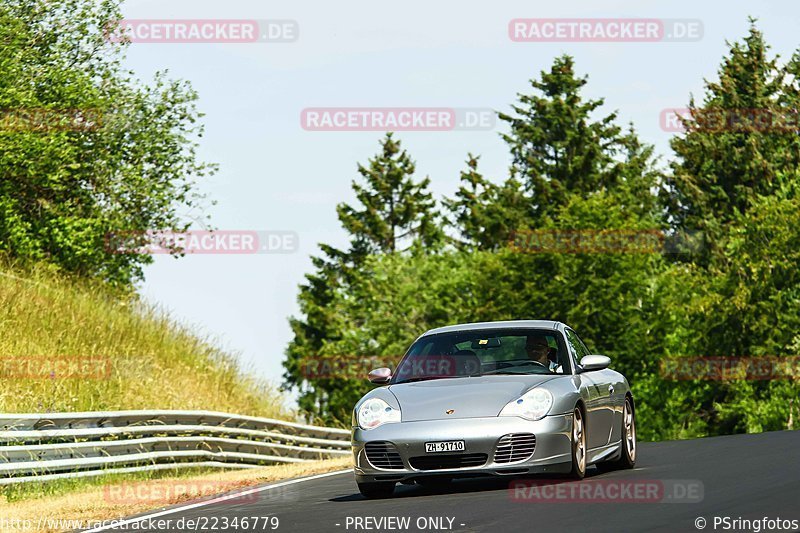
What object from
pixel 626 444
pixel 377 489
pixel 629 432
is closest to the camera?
pixel 377 489

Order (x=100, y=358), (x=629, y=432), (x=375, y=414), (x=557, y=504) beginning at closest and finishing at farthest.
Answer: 1. (x=557, y=504)
2. (x=375, y=414)
3. (x=629, y=432)
4. (x=100, y=358)

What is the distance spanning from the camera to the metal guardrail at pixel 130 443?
1669 cm

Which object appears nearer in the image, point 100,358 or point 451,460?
point 451,460

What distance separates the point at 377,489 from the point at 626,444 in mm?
3327

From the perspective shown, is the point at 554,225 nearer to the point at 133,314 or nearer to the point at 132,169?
the point at 132,169

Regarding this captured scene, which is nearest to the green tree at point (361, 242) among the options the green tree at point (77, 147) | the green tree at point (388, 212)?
the green tree at point (388, 212)

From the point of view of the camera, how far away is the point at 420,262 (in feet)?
273

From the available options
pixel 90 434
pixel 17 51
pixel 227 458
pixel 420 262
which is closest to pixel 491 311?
pixel 420 262

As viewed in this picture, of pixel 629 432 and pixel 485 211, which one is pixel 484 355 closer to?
pixel 629 432

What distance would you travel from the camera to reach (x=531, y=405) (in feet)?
39.4

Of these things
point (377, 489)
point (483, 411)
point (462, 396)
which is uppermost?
point (462, 396)

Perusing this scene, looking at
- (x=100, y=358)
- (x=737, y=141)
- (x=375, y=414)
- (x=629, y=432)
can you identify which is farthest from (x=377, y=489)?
(x=737, y=141)

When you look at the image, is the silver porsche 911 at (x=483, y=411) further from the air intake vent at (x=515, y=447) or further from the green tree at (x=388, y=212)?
the green tree at (x=388, y=212)

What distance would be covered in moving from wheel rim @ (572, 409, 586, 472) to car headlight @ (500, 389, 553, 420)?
43 centimetres
